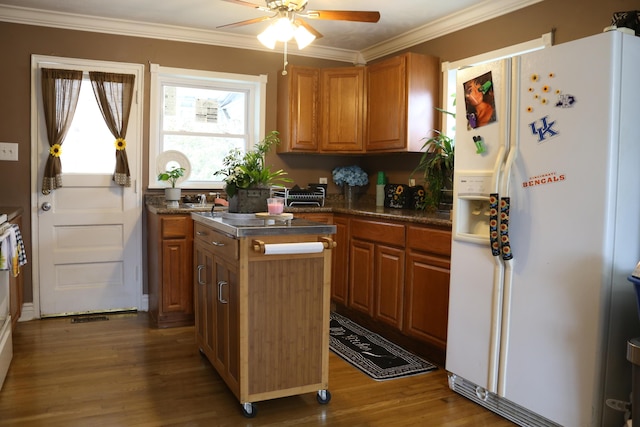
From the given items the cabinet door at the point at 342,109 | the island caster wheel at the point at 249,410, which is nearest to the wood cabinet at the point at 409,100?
the cabinet door at the point at 342,109

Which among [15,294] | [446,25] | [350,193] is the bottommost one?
[15,294]

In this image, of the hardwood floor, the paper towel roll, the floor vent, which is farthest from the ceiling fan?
the floor vent

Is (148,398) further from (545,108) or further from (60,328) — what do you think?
(545,108)

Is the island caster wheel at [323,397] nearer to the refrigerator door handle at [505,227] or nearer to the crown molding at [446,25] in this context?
the refrigerator door handle at [505,227]

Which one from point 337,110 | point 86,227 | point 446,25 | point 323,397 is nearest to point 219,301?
point 323,397

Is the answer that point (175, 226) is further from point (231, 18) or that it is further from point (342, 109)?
point (342, 109)

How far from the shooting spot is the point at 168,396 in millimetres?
2693

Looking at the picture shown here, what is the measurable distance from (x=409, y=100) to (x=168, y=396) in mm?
2744

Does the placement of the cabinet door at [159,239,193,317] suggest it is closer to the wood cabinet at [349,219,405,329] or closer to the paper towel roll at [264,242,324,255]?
the wood cabinet at [349,219,405,329]

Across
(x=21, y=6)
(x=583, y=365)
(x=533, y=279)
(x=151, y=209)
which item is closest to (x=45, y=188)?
(x=151, y=209)

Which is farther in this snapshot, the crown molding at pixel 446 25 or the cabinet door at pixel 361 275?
the cabinet door at pixel 361 275

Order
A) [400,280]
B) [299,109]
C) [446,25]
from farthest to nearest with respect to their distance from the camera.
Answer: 1. [299,109]
2. [446,25]
3. [400,280]

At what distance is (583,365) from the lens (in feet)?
7.02

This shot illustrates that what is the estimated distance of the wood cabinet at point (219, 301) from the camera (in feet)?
8.13
